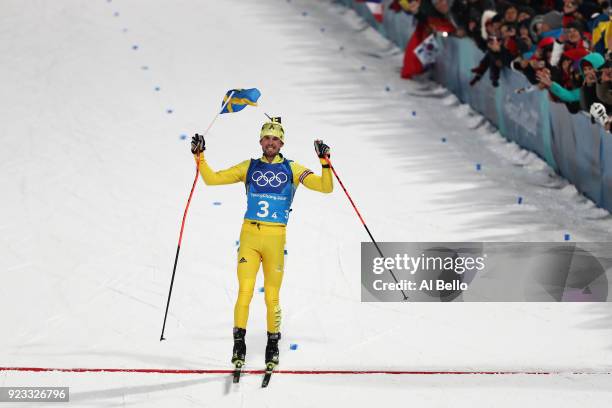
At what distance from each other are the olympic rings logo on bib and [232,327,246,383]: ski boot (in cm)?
108

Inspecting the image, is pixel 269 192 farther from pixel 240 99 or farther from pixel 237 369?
pixel 237 369

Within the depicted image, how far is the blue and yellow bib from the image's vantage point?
8.98 meters

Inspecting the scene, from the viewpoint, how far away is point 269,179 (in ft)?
29.4

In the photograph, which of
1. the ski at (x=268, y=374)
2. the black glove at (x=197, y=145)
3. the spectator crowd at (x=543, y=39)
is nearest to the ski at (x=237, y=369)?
the ski at (x=268, y=374)

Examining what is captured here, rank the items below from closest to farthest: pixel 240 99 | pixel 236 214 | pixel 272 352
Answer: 1. pixel 272 352
2. pixel 240 99
3. pixel 236 214

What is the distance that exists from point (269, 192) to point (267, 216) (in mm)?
176

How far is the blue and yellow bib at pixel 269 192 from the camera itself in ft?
29.5

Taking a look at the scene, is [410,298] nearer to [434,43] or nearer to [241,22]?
[434,43]

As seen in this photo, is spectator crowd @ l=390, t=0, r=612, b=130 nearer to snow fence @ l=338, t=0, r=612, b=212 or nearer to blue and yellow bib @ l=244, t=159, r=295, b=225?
snow fence @ l=338, t=0, r=612, b=212

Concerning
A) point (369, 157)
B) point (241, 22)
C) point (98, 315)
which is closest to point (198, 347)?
point (98, 315)

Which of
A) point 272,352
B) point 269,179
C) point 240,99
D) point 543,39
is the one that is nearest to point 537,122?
point 543,39

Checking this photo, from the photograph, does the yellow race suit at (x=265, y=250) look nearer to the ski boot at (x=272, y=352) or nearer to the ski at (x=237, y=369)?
the ski boot at (x=272, y=352)

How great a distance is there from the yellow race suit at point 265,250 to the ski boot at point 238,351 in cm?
5

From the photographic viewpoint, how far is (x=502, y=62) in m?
15.0
